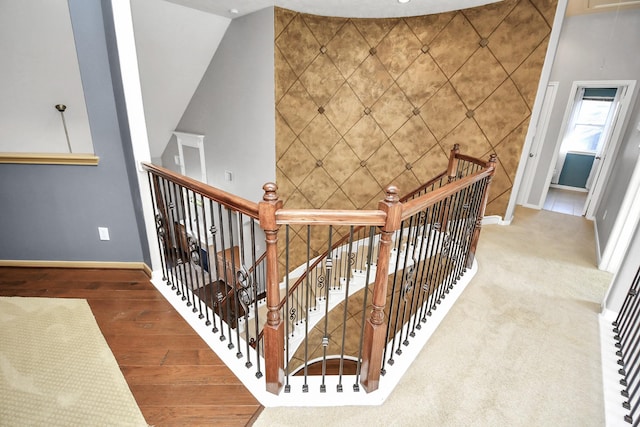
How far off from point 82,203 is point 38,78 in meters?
2.00

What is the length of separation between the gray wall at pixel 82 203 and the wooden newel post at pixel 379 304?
6.35 feet

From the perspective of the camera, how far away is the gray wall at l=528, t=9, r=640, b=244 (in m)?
3.92

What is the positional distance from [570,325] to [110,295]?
332 cm

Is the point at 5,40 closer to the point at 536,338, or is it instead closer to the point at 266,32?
the point at 266,32

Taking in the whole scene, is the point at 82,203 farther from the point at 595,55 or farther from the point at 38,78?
the point at 595,55

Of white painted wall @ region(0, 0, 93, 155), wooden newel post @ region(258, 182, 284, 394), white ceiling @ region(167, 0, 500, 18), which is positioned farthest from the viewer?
white ceiling @ region(167, 0, 500, 18)

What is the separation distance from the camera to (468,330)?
2.06m

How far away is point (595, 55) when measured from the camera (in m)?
4.20

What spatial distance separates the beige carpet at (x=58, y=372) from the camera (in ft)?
4.58

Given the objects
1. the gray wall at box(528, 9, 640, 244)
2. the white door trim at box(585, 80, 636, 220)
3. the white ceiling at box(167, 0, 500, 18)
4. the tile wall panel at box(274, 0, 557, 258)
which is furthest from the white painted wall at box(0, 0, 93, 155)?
the white door trim at box(585, 80, 636, 220)

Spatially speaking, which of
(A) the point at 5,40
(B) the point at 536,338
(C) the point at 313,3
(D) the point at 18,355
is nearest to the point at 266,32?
(C) the point at 313,3

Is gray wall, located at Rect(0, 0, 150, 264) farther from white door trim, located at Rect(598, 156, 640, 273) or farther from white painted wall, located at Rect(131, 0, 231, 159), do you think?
white door trim, located at Rect(598, 156, 640, 273)

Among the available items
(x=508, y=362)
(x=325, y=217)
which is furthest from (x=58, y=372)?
(x=508, y=362)

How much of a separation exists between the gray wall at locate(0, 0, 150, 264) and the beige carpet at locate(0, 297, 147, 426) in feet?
1.83
